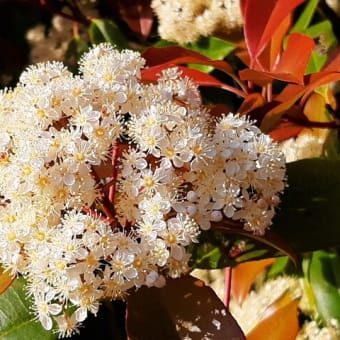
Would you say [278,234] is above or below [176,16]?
below

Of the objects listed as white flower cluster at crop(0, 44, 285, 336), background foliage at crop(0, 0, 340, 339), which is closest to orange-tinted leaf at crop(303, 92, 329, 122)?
background foliage at crop(0, 0, 340, 339)

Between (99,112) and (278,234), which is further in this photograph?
(278,234)

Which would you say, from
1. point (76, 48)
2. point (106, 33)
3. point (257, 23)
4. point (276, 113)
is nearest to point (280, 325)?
point (276, 113)

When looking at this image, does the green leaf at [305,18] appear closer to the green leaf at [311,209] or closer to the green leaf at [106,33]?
the green leaf at [106,33]

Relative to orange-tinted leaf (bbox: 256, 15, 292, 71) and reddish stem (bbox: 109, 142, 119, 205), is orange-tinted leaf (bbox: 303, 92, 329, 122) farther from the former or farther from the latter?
reddish stem (bbox: 109, 142, 119, 205)

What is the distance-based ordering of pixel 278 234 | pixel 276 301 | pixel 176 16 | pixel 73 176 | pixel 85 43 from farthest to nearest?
pixel 85 43
pixel 176 16
pixel 276 301
pixel 278 234
pixel 73 176

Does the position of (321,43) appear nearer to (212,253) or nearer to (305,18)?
(305,18)

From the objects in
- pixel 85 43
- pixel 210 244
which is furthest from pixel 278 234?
pixel 85 43

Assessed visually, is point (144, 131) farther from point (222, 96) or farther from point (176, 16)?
point (222, 96)
